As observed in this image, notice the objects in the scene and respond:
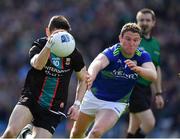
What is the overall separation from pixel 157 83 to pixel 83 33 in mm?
5509

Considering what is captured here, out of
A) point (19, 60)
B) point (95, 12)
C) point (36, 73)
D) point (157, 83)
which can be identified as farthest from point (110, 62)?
point (95, 12)

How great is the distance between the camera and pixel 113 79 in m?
11.4

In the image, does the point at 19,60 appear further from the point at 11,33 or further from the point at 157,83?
the point at 157,83

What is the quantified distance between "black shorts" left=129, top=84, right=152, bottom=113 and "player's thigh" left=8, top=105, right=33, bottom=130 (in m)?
3.48

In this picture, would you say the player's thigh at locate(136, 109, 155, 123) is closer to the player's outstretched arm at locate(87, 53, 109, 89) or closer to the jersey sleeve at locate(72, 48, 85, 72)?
the player's outstretched arm at locate(87, 53, 109, 89)

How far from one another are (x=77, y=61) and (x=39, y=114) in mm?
867

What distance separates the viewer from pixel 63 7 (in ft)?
65.4

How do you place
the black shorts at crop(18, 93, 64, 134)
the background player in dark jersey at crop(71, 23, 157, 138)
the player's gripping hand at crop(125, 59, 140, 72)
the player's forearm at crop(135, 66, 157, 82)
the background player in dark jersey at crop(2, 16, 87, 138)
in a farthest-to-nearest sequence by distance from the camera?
the background player in dark jersey at crop(71, 23, 157, 138) → the player's forearm at crop(135, 66, 157, 82) → the player's gripping hand at crop(125, 59, 140, 72) → the black shorts at crop(18, 93, 64, 134) → the background player in dark jersey at crop(2, 16, 87, 138)

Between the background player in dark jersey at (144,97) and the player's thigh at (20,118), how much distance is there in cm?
351

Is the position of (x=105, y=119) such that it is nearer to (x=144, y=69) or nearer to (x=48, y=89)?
(x=144, y=69)

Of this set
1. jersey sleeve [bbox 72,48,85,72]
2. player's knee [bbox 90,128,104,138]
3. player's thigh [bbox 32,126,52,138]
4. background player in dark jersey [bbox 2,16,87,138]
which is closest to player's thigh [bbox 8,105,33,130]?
background player in dark jersey [bbox 2,16,87,138]

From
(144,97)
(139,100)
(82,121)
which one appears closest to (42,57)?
(82,121)

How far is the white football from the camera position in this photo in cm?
970

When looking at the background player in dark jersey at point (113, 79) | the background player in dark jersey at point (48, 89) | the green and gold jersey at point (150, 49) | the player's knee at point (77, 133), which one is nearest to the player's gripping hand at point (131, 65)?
the background player in dark jersey at point (113, 79)
